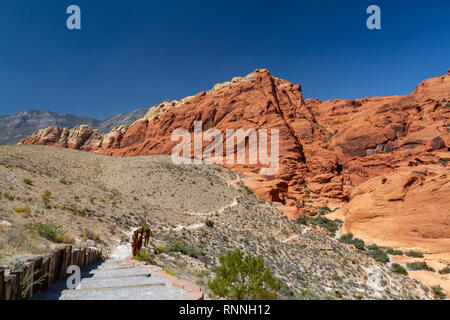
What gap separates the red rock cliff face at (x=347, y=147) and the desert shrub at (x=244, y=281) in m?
28.2

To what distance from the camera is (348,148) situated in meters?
52.8

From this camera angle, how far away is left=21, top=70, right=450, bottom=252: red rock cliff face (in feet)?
93.1

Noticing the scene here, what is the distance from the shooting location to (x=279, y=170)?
1848 inches

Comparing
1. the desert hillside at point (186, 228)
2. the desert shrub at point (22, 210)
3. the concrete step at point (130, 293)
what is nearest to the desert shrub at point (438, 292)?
the desert hillside at point (186, 228)

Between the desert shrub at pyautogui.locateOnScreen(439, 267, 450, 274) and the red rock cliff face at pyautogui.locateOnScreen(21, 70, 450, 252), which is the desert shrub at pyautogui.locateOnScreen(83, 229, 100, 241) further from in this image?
the desert shrub at pyautogui.locateOnScreen(439, 267, 450, 274)

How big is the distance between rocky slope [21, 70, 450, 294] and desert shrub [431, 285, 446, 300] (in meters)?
4.71

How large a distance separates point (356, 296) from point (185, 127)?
58728 millimetres

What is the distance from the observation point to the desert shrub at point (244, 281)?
575 cm

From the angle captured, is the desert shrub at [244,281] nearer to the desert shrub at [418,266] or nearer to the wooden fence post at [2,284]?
the wooden fence post at [2,284]

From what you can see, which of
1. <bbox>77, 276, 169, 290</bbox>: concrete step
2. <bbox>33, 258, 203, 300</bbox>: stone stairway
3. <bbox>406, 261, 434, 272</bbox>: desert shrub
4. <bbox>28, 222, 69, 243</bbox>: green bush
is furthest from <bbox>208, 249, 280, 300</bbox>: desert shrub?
<bbox>406, 261, 434, 272</bbox>: desert shrub

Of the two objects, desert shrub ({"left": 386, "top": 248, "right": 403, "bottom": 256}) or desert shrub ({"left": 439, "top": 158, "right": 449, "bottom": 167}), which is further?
desert shrub ({"left": 439, "top": 158, "right": 449, "bottom": 167})

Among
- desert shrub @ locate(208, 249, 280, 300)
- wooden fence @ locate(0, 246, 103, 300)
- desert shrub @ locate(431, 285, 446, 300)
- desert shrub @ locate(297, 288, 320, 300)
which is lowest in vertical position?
desert shrub @ locate(431, 285, 446, 300)
